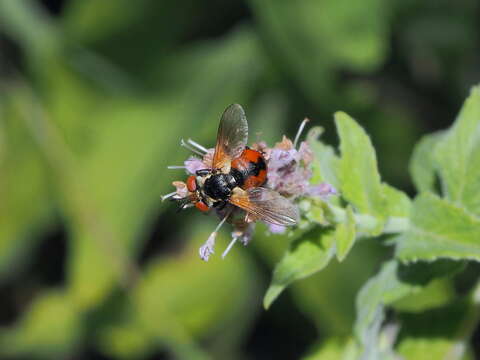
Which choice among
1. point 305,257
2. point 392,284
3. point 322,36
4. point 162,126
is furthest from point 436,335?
point 162,126

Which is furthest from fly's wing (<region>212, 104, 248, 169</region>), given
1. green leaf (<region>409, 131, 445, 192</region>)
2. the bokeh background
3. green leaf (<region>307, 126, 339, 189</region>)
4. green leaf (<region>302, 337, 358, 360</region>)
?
the bokeh background

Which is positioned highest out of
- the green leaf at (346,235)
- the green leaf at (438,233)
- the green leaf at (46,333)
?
the green leaf at (346,235)

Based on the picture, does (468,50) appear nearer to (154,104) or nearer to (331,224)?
(154,104)

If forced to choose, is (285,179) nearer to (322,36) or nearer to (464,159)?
(464,159)

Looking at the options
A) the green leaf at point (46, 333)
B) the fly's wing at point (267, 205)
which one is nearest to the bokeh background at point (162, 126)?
the green leaf at point (46, 333)

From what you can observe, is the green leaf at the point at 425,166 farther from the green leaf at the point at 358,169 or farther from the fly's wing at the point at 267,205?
the fly's wing at the point at 267,205

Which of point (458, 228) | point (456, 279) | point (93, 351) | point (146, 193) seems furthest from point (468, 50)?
point (93, 351)
